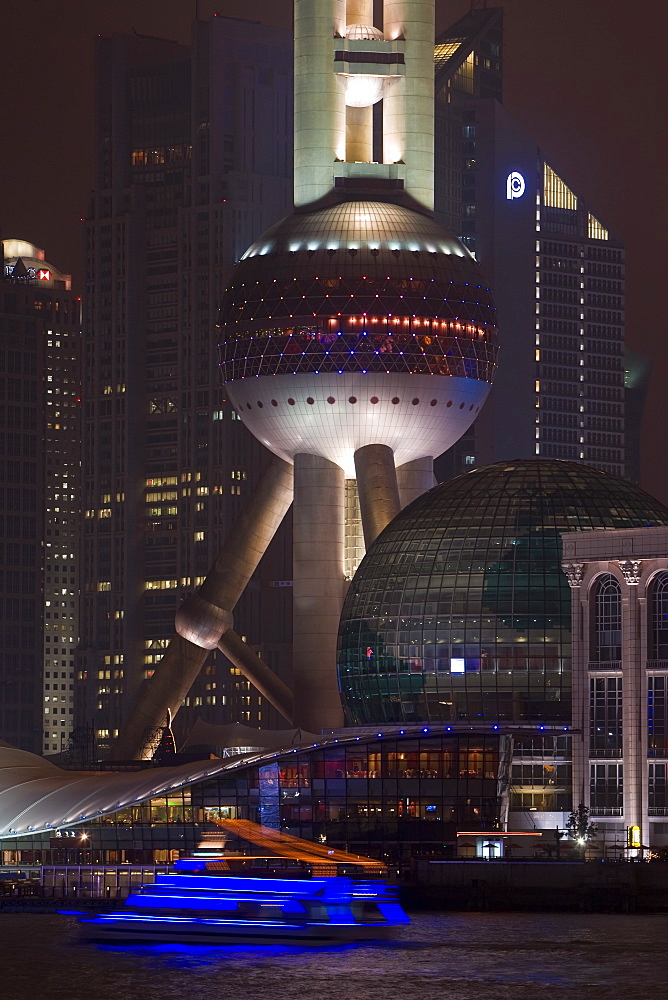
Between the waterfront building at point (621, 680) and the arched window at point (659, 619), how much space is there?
0.06 meters

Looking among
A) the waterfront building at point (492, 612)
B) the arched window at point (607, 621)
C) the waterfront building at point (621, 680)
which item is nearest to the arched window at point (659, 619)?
the waterfront building at point (621, 680)

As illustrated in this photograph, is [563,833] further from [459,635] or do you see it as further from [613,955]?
[613,955]

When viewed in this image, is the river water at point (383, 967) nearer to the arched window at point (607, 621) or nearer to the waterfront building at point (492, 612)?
the arched window at point (607, 621)

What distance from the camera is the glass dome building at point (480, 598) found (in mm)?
182750

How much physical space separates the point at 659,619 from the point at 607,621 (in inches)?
169

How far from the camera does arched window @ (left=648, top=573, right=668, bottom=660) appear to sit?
174 meters

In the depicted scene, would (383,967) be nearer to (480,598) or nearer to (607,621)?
(607,621)

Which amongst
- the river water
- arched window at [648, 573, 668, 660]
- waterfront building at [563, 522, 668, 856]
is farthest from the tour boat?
arched window at [648, 573, 668, 660]

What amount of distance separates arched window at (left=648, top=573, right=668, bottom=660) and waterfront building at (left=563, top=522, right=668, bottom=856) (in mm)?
62

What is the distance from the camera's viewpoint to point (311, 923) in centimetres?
13600

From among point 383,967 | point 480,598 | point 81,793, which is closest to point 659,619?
point 480,598

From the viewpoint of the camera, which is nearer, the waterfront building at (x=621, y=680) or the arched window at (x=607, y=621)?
the waterfront building at (x=621, y=680)

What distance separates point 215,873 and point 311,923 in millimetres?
16040

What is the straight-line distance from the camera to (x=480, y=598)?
603 feet
